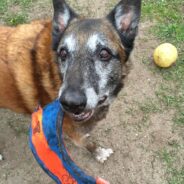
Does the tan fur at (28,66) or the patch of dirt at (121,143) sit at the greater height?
the tan fur at (28,66)

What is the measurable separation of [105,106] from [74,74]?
890mm

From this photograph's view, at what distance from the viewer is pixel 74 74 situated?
12.7ft

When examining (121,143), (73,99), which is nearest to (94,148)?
(121,143)

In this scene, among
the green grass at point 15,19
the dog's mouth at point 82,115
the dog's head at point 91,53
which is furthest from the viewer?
the green grass at point 15,19

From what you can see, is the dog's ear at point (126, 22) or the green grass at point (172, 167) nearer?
the dog's ear at point (126, 22)

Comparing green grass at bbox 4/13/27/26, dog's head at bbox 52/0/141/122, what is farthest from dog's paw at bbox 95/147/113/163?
green grass at bbox 4/13/27/26

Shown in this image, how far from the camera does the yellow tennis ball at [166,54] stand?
5.89 meters

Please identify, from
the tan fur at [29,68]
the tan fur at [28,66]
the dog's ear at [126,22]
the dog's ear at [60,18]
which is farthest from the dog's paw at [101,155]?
the dog's ear at [60,18]

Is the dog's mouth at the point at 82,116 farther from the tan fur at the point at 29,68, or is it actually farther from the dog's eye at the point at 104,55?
the dog's eye at the point at 104,55

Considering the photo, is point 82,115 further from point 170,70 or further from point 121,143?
point 170,70

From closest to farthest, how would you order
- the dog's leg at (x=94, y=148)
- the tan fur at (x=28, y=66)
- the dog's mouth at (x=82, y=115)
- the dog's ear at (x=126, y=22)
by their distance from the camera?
1. the dog's mouth at (x=82, y=115)
2. the dog's ear at (x=126, y=22)
3. the tan fur at (x=28, y=66)
4. the dog's leg at (x=94, y=148)

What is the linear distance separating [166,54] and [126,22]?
71.4 inches

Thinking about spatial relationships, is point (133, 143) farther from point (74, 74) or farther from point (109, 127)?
point (74, 74)

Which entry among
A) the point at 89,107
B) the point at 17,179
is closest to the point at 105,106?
the point at 89,107
